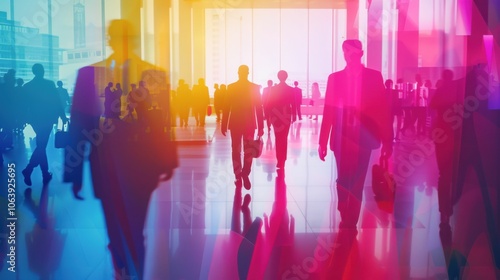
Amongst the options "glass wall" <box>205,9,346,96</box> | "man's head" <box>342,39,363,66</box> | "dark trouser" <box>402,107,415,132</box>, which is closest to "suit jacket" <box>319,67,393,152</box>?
"man's head" <box>342,39,363,66</box>

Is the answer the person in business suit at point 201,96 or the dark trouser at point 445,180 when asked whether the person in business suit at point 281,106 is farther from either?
the person in business suit at point 201,96

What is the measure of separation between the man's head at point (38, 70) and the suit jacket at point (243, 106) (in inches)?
97.6

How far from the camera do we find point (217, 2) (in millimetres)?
19016

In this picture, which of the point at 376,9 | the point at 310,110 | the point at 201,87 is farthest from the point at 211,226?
the point at 310,110

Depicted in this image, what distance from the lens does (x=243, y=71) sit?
746 centimetres

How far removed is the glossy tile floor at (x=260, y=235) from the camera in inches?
157

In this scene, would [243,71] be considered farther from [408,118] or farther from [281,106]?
[408,118]

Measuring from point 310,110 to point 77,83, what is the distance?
871 inches

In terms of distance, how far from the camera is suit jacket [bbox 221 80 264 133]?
297 inches

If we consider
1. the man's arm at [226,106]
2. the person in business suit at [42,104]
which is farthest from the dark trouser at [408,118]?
the person in business suit at [42,104]

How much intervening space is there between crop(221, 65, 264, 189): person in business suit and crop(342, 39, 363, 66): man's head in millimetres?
2773

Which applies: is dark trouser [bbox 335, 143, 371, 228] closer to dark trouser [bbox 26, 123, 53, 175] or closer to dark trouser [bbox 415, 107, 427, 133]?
dark trouser [bbox 26, 123, 53, 175]

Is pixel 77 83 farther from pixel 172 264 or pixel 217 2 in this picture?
pixel 217 2

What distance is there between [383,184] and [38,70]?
4.68 m
